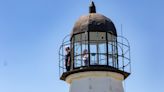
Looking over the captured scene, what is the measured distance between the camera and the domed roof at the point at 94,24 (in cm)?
1909

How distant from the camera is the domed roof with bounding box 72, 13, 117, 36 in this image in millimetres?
19094

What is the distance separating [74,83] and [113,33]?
2.58m

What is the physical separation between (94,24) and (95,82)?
2359 millimetres

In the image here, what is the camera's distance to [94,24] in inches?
755

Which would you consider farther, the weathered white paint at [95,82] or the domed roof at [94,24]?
the domed roof at [94,24]

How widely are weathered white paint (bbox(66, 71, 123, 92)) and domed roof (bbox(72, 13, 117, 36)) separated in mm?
1796

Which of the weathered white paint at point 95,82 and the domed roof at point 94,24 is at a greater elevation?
the domed roof at point 94,24

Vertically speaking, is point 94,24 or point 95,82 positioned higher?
point 94,24

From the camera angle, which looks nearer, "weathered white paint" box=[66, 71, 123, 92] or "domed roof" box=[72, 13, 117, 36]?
"weathered white paint" box=[66, 71, 123, 92]

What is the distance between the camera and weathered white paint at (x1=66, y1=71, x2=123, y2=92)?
18391mm

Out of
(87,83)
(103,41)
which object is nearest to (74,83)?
(87,83)

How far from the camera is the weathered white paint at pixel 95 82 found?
1839cm

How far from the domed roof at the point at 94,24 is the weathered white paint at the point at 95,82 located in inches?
70.7

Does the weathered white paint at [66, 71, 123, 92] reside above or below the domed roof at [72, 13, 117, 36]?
below
